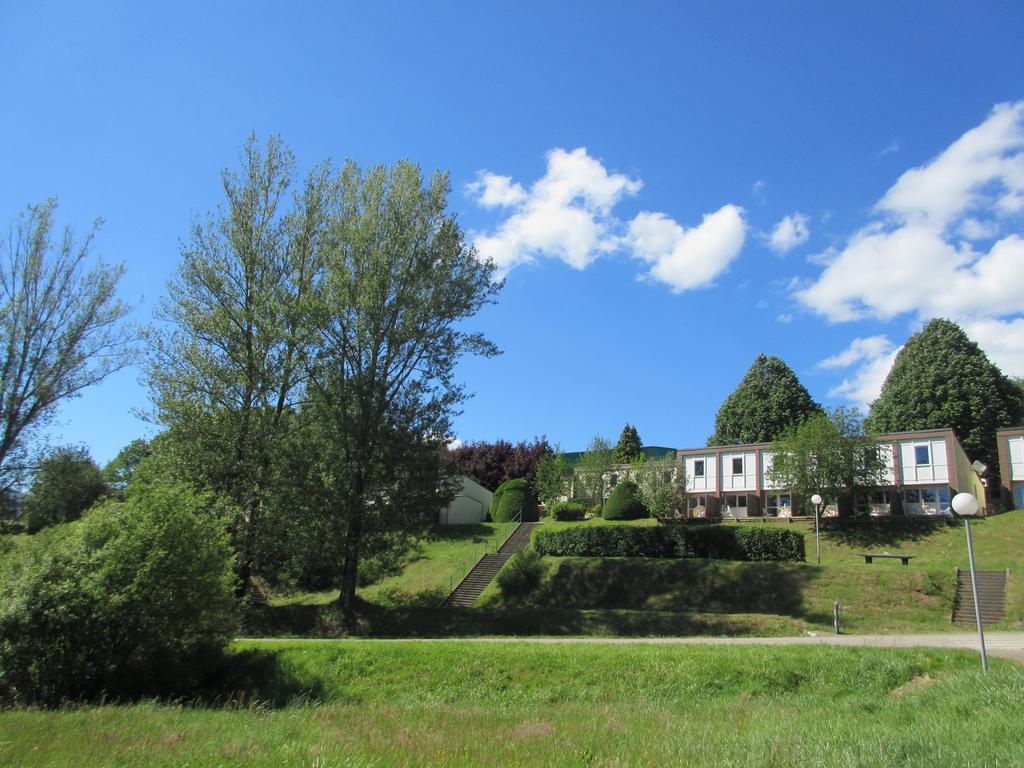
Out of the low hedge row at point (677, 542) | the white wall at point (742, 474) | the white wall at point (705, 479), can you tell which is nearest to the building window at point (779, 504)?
the white wall at point (742, 474)

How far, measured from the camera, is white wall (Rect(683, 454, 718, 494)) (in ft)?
155

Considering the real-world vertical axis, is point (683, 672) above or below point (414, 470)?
below

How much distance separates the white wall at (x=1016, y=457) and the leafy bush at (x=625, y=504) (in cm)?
2086

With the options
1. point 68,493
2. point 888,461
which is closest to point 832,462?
point 888,461

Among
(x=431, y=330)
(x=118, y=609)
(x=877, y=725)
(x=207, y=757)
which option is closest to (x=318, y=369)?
(x=431, y=330)

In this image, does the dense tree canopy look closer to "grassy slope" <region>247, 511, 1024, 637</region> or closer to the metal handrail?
the metal handrail

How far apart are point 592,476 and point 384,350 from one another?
27939 millimetres

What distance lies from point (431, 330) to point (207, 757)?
1901 centimetres

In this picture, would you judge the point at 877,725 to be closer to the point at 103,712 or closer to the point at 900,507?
the point at 103,712

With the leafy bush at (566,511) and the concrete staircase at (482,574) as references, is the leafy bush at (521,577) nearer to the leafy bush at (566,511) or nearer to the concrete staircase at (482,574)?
the concrete staircase at (482,574)

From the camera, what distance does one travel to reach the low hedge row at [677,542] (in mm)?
29125

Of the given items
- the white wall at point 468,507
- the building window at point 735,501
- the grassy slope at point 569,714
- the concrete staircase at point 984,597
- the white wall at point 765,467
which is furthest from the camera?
the white wall at point 468,507

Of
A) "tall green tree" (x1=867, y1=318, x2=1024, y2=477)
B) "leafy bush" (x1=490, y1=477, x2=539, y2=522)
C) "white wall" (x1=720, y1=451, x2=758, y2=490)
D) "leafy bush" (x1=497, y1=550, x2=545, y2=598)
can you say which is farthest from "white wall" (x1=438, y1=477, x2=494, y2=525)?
"tall green tree" (x1=867, y1=318, x2=1024, y2=477)

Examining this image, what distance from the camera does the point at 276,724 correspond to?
10.1 m
